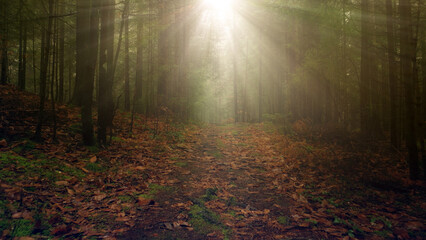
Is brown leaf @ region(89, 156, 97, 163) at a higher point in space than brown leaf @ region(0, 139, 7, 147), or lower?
lower

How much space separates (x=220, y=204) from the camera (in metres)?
4.48

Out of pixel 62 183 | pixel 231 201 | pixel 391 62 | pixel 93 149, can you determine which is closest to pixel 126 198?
pixel 62 183

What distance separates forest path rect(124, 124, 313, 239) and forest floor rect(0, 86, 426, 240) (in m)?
0.02

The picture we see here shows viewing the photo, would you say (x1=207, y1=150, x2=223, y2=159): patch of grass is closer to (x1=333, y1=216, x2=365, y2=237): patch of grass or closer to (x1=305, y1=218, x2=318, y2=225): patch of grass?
(x1=305, y1=218, x2=318, y2=225): patch of grass

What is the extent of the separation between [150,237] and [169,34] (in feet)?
52.8

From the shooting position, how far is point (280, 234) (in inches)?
136

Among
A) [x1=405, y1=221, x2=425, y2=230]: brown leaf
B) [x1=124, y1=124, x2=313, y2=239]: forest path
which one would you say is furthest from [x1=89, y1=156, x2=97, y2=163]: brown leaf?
[x1=405, y1=221, x2=425, y2=230]: brown leaf

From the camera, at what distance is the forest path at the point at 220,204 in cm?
343

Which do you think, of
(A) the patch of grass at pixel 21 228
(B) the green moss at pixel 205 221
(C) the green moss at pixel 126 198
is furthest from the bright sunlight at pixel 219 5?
(A) the patch of grass at pixel 21 228

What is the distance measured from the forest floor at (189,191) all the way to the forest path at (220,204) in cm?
2

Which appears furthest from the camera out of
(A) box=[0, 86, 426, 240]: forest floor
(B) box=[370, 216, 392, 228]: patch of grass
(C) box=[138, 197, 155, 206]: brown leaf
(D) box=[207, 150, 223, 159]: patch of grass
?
(D) box=[207, 150, 223, 159]: patch of grass

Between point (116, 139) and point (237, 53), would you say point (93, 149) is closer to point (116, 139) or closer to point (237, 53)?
point (116, 139)

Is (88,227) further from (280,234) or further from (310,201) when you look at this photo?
(310,201)

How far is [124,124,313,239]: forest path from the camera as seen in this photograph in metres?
3.43
